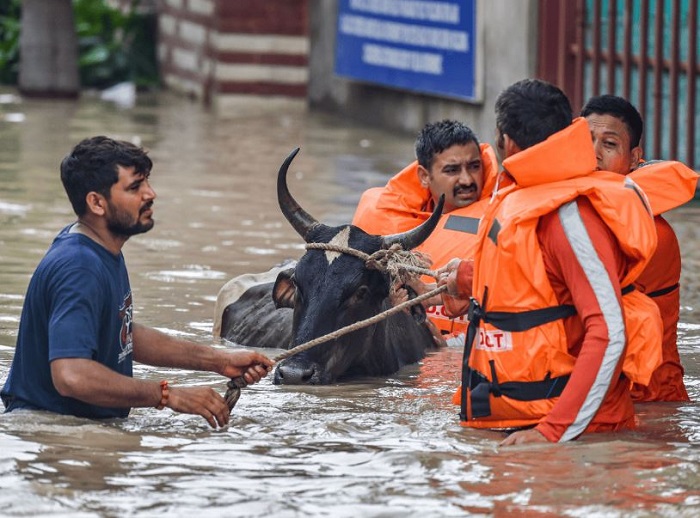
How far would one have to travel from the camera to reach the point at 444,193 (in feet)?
29.1

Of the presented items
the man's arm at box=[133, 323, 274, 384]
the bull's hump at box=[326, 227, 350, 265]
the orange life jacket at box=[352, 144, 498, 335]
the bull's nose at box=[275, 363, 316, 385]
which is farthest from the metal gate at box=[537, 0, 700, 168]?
→ the man's arm at box=[133, 323, 274, 384]

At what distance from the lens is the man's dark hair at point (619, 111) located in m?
7.44

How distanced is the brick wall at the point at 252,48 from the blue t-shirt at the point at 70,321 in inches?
685

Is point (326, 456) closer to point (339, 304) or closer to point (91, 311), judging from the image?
point (91, 311)

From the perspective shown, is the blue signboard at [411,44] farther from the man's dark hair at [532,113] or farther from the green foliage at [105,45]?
the man's dark hair at [532,113]

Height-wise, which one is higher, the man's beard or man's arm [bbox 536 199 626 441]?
the man's beard

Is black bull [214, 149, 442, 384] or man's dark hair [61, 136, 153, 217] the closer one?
man's dark hair [61, 136, 153, 217]

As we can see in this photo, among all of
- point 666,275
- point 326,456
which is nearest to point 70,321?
point 326,456

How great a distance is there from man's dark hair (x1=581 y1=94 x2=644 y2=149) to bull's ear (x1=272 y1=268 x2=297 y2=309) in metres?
1.86

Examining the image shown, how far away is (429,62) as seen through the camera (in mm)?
20344

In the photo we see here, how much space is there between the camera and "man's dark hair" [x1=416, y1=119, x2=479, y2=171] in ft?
29.6

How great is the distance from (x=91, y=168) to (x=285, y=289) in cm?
214

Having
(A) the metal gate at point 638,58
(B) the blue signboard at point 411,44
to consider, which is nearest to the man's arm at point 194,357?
(A) the metal gate at point 638,58

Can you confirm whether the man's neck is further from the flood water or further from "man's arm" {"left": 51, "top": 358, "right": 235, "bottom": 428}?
the flood water
